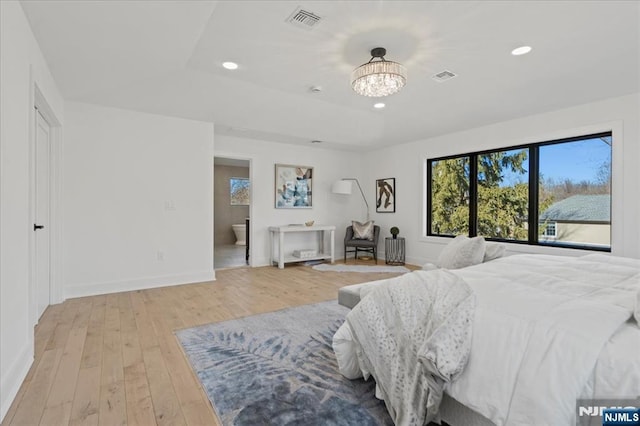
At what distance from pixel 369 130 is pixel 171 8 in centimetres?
384

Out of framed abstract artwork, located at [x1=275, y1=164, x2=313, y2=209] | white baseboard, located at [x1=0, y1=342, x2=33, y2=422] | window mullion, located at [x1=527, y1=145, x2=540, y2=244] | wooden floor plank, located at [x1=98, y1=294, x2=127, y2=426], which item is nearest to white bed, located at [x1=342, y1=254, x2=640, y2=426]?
wooden floor plank, located at [x1=98, y1=294, x2=127, y2=426]

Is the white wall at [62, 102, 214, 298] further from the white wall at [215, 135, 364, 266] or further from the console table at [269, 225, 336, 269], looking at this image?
the console table at [269, 225, 336, 269]

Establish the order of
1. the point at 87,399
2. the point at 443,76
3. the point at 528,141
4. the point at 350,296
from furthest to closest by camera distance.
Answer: the point at 528,141 < the point at 443,76 < the point at 350,296 < the point at 87,399

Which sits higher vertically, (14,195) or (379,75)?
(379,75)

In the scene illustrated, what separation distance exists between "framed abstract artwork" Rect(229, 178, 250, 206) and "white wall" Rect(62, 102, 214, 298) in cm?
452

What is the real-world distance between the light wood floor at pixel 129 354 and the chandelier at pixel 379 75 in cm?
234

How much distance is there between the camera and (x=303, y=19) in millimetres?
2496

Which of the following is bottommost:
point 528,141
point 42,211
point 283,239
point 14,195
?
point 283,239

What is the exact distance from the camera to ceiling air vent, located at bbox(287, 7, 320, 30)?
2.41 metres

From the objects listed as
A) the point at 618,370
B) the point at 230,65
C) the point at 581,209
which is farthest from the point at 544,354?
the point at 581,209

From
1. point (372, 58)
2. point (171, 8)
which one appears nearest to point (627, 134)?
point (372, 58)

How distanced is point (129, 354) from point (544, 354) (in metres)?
2.53

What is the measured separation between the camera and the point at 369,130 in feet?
18.2

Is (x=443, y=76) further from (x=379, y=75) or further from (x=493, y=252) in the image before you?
(x=493, y=252)
